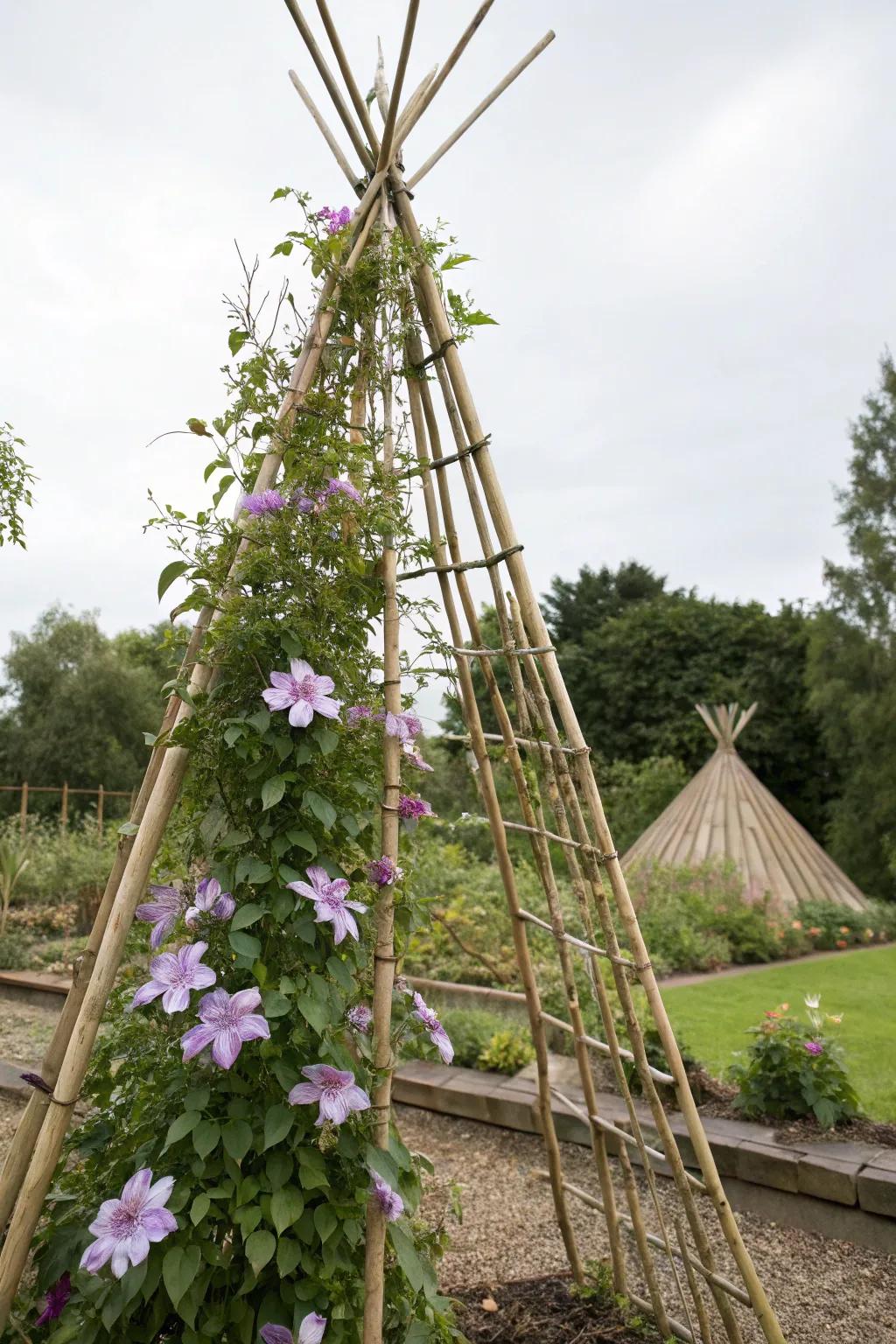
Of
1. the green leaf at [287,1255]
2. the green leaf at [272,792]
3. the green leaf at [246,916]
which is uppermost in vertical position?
the green leaf at [272,792]

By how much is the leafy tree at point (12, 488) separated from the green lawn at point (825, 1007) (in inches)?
140

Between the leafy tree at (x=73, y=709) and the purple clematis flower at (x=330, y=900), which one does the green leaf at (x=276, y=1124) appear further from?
the leafy tree at (x=73, y=709)

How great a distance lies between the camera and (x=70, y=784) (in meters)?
17.3

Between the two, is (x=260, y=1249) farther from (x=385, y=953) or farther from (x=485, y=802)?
(x=485, y=802)

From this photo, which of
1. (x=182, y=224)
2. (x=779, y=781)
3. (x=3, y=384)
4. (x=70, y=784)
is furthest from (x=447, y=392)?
(x=70, y=784)

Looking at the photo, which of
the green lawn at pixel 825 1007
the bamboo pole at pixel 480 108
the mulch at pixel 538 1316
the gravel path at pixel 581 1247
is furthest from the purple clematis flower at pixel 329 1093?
the green lawn at pixel 825 1007

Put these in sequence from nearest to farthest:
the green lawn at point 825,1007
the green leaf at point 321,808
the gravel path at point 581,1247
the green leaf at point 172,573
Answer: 1. the green leaf at point 321,808
2. the green leaf at point 172,573
3. the gravel path at point 581,1247
4. the green lawn at point 825,1007

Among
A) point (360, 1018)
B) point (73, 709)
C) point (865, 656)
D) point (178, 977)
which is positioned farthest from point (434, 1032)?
point (73, 709)

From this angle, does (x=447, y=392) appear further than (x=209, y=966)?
Yes

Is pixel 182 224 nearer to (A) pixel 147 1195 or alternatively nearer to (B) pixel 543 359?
(B) pixel 543 359

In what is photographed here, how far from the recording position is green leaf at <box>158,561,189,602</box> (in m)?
1.64

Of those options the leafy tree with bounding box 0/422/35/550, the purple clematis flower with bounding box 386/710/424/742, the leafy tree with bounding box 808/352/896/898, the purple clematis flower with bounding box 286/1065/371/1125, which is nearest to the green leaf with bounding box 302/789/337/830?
the purple clematis flower with bounding box 386/710/424/742

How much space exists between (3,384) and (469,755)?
155 inches

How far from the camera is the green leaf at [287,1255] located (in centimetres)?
130
